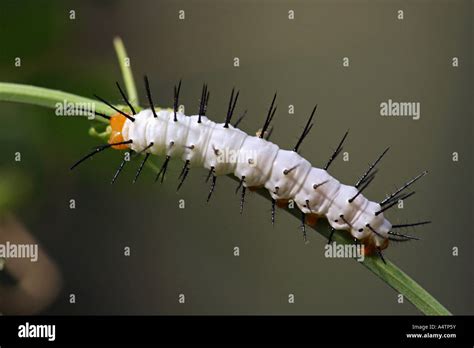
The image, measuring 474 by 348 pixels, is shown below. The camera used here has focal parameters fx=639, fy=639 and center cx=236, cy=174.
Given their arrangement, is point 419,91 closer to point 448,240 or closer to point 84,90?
point 448,240

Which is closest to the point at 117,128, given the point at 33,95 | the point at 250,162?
the point at 33,95

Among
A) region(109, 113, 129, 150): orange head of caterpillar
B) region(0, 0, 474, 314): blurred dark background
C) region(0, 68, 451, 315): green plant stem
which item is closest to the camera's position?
region(0, 68, 451, 315): green plant stem

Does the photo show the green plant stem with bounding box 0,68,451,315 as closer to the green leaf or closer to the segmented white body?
the green leaf

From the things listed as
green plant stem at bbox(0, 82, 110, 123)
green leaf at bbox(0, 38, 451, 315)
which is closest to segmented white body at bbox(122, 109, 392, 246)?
green leaf at bbox(0, 38, 451, 315)

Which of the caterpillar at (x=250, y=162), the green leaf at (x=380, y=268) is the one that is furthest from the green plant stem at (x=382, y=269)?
the caterpillar at (x=250, y=162)

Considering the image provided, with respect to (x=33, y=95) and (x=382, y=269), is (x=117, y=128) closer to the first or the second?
(x=33, y=95)

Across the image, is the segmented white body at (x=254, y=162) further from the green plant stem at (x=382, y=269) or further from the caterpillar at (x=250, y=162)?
the green plant stem at (x=382, y=269)

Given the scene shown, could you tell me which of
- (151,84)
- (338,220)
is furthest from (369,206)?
(151,84)
